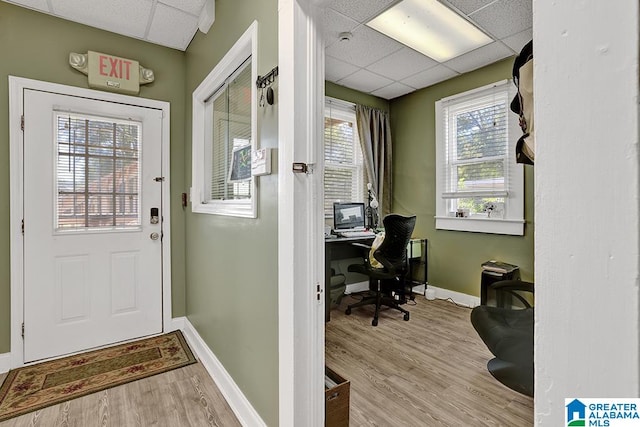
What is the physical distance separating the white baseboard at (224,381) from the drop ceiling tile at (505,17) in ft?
10.7

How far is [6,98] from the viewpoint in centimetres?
220

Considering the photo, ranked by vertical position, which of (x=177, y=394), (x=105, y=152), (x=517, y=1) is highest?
(x=517, y=1)

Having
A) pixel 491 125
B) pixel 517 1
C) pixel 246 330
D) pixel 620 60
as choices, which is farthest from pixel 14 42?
pixel 491 125

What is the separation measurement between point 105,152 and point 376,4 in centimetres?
255

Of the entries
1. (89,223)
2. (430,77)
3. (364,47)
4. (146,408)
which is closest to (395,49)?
(364,47)

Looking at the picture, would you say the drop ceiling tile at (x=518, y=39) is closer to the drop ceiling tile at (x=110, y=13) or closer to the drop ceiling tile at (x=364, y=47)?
the drop ceiling tile at (x=364, y=47)

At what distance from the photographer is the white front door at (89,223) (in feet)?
7.52

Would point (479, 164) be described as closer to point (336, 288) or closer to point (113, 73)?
point (336, 288)

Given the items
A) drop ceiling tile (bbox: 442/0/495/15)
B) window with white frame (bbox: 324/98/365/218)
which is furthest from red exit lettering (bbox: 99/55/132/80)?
drop ceiling tile (bbox: 442/0/495/15)

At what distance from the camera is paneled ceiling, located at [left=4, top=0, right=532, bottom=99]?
7.37 feet

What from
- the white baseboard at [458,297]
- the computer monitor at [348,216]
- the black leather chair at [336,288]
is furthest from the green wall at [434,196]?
the black leather chair at [336,288]

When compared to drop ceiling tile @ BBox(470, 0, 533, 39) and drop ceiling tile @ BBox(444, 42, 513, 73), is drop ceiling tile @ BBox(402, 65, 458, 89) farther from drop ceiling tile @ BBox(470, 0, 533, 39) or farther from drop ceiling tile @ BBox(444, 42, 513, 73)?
drop ceiling tile @ BBox(470, 0, 533, 39)

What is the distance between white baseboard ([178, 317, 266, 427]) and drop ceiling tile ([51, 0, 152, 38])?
2.61 m

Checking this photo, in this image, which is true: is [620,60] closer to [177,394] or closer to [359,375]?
[359,375]
